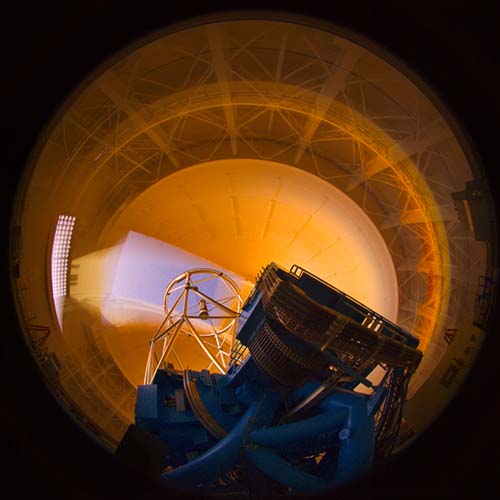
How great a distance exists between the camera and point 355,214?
10.1m

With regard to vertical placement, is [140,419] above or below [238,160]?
below

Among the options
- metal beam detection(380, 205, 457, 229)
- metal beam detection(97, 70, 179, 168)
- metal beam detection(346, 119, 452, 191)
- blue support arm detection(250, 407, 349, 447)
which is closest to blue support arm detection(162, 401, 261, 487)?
blue support arm detection(250, 407, 349, 447)

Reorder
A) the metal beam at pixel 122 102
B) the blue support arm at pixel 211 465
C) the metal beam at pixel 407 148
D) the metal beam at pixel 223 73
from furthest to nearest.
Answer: the metal beam at pixel 122 102 < the metal beam at pixel 407 148 < the metal beam at pixel 223 73 < the blue support arm at pixel 211 465

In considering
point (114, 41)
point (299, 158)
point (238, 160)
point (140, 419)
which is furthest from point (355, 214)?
point (114, 41)

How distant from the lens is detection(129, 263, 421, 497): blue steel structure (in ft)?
14.7

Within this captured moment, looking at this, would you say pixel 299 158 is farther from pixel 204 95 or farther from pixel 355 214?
pixel 204 95

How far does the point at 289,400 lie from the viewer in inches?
225

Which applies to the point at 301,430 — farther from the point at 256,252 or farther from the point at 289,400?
the point at 256,252

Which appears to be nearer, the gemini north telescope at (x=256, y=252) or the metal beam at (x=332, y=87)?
the gemini north telescope at (x=256, y=252)

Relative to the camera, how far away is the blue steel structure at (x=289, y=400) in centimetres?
449

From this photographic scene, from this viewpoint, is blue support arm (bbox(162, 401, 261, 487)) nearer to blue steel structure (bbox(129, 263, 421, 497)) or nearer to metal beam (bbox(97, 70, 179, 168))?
blue steel structure (bbox(129, 263, 421, 497))

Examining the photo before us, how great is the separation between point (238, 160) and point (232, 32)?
3.44 meters

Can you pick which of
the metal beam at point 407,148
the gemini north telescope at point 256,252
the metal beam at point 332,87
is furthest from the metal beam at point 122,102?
the metal beam at point 407,148

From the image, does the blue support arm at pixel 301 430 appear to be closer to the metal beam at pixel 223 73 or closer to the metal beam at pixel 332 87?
the metal beam at pixel 332 87
